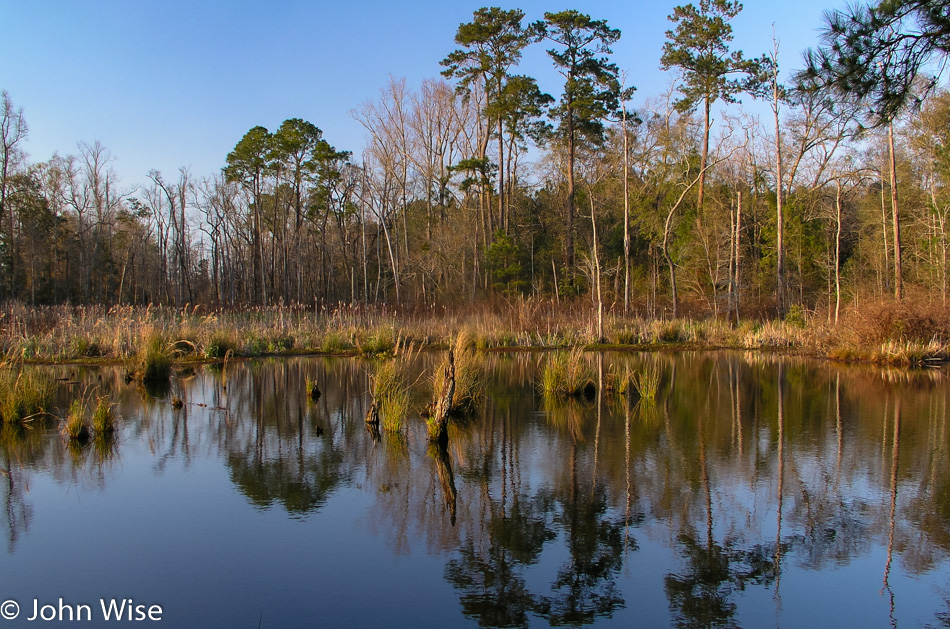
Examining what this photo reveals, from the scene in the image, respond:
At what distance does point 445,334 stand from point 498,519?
16.0 meters

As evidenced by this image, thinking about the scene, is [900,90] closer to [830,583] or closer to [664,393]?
[830,583]

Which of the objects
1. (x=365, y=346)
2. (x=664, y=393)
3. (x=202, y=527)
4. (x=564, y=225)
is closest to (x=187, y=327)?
(x=365, y=346)

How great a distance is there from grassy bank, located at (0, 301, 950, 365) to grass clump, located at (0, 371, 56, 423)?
4.17m

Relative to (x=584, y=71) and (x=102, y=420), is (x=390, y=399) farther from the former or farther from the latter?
(x=584, y=71)

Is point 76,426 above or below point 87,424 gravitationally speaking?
above

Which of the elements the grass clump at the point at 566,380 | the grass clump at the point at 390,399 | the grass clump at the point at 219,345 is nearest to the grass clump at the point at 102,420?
the grass clump at the point at 390,399

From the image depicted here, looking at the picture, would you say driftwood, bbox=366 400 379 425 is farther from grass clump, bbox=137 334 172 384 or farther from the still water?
grass clump, bbox=137 334 172 384

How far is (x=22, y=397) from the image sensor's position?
9.20 metres

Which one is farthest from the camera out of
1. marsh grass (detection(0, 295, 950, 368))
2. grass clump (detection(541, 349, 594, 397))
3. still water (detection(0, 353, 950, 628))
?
marsh grass (detection(0, 295, 950, 368))

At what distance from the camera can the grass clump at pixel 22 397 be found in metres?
9.04

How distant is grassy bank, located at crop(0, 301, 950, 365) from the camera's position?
1648 cm

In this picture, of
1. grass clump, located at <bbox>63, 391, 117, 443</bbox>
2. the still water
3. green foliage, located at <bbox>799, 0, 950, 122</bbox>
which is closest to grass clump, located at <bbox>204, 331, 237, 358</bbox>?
the still water

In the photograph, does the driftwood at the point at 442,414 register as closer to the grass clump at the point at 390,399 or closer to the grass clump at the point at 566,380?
the grass clump at the point at 390,399

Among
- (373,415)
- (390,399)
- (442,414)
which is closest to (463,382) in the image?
(390,399)
